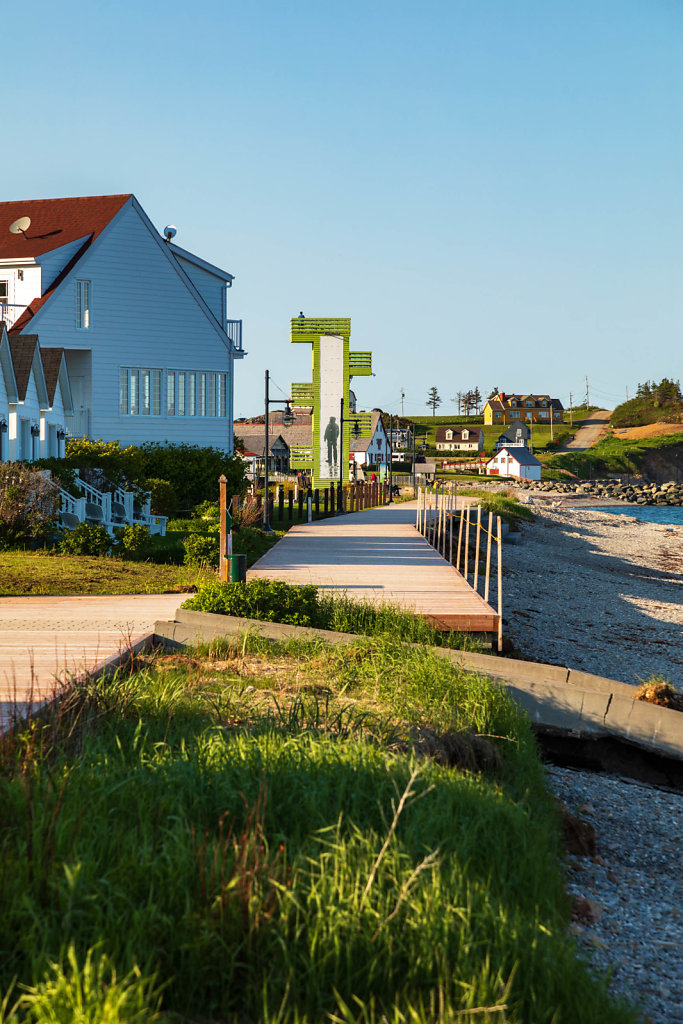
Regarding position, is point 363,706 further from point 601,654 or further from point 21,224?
point 21,224

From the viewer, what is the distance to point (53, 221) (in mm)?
30609

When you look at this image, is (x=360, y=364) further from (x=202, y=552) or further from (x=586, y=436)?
(x=586, y=436)

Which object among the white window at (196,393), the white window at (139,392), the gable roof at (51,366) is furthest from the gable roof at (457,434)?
the gable roof at (51,366)

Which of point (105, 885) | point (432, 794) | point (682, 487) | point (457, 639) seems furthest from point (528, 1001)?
point (682, 487)

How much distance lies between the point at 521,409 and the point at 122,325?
172 m

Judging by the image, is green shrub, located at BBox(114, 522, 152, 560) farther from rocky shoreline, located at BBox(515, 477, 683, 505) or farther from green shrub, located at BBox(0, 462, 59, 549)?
rocky shoreline, located at BBox(515, 477, 683, 505)

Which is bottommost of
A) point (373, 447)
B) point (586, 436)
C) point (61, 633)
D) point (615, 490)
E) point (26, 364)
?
point (615, 490)

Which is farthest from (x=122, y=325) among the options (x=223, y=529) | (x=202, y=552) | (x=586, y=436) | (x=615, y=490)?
(x=586, y=436)

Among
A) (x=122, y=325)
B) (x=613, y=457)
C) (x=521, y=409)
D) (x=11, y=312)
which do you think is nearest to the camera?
(x=122, y=325)

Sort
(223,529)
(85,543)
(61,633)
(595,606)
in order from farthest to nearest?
1. (595,606)
2. (85,543)
3. (223,529)
4. (61,633)

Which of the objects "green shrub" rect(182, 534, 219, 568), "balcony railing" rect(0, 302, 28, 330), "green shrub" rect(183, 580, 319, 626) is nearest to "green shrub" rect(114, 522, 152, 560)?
"green shrub" rect(182, 534, 219, 568)

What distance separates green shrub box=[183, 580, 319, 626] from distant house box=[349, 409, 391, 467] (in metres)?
88.3

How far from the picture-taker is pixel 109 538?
1656cm

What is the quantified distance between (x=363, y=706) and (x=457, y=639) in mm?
3723
